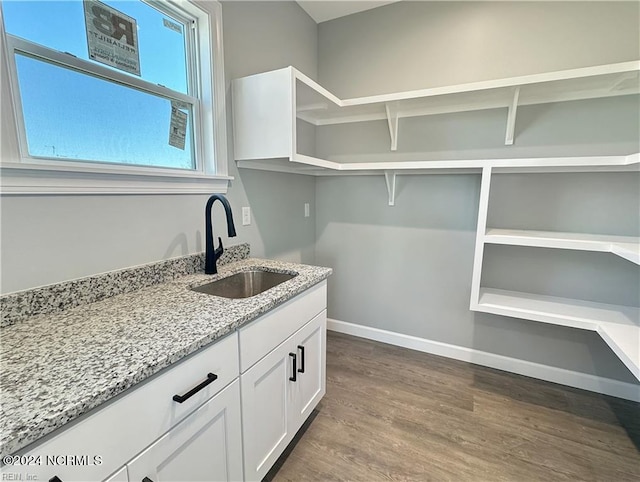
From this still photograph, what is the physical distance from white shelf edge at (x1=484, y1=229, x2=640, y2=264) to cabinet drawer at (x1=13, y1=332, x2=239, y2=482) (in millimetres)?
1611

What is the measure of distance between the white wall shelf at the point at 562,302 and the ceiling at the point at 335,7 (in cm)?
154

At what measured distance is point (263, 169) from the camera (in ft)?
6.39

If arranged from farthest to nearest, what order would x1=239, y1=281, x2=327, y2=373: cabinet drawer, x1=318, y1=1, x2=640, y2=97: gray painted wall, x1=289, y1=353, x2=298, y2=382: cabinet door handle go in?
x1=318, y1=1, x2=640, y2=97: gray painted wall → x1=289, y1=353, x2=298, y2=382: cabinet door handle → x1=239, y1=281, x2=327, y2=373: cabinet drawer

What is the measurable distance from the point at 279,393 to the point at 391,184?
1.69 metres

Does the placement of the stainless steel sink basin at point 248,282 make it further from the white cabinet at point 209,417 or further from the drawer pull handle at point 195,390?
the drawer pull handle at point 195,390

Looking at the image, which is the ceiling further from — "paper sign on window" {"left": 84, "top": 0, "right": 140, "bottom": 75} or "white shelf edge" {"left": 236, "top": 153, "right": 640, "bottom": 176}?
"paper sign on window" {"left": 84, "top": 0, "right": 140, "bottom": 75}

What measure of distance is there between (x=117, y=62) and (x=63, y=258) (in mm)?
828

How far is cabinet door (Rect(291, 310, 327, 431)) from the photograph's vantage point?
56.4 inches

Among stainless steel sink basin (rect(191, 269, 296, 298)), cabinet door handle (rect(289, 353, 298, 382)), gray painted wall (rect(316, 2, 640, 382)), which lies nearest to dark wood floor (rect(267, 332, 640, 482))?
gray painted wall (rect(316, 2, 640, 382))

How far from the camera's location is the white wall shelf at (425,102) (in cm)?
153

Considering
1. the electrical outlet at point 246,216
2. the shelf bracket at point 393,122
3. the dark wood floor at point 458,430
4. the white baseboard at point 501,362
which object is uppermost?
the shelf bracket at point 393,122

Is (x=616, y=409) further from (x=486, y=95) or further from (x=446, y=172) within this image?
(x=486, y=95)

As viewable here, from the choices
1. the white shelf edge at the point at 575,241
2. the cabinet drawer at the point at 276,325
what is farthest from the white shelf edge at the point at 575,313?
the cabinet drawer at the point at 276,325

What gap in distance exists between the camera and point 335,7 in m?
2.23
